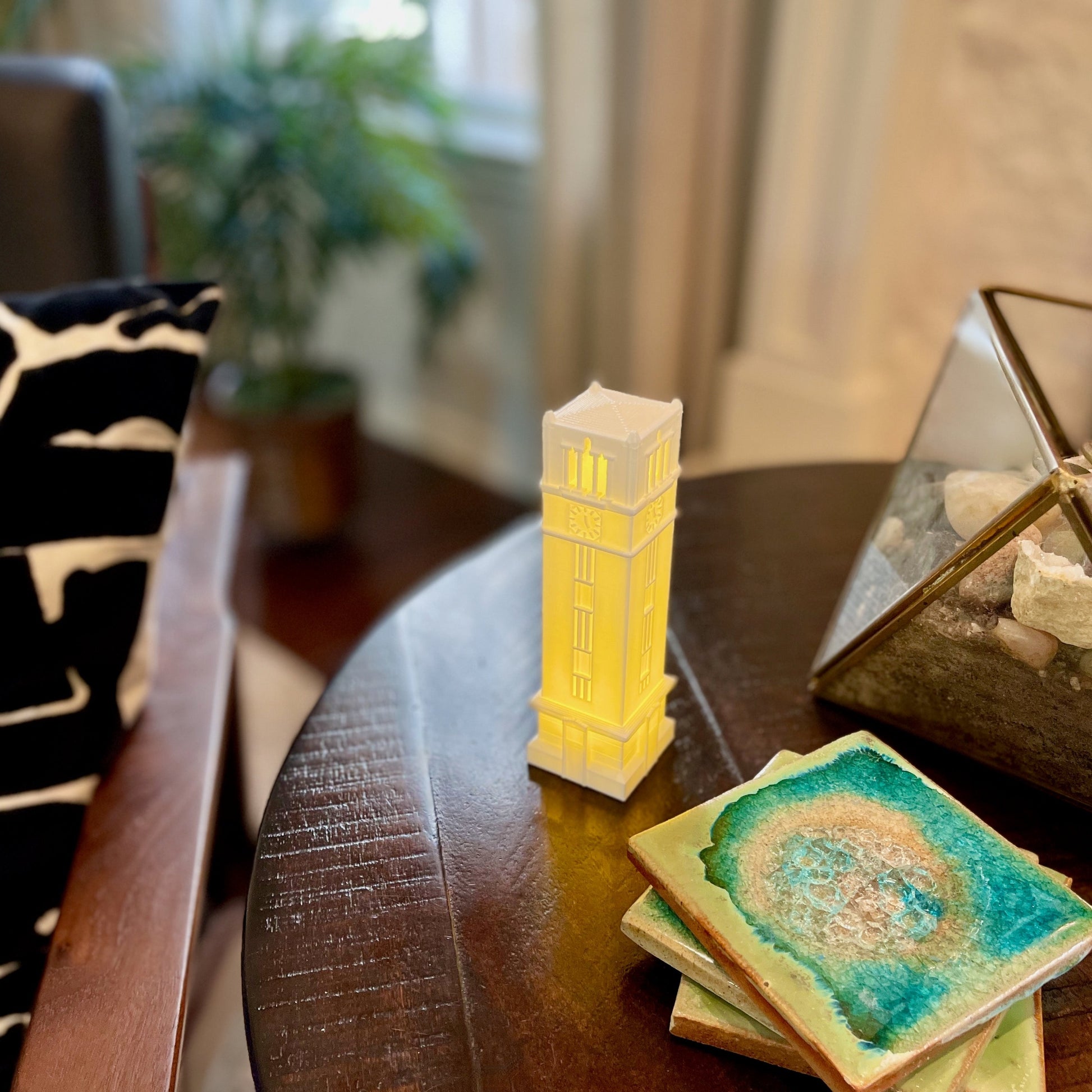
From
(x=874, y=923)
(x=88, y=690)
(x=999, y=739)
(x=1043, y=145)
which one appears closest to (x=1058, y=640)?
(x=999, y=739)

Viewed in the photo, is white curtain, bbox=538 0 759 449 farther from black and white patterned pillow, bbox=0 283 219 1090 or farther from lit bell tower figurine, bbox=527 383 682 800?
lit bell tower figurine, bbox=527 383 682 800

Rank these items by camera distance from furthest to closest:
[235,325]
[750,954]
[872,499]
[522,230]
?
1. [522,230]
2. [235,325]
3. [872,499]
4. [750,954]

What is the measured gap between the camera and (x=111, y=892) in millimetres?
723

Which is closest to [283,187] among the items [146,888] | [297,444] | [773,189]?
[297,444]

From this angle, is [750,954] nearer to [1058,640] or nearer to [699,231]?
[1058,640]

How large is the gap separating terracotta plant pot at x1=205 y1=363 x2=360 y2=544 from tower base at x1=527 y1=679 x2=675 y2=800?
1.49m

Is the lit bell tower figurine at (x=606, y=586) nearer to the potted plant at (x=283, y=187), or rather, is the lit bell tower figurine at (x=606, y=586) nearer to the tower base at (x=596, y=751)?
the tower base at (x=596, y=751)

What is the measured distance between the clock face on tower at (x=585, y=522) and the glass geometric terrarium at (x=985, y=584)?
214mm

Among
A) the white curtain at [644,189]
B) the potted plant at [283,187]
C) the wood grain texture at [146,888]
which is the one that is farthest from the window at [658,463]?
the potted plant at [283,187]

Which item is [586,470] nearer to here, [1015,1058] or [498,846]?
[498,846]

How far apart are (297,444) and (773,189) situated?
102cm

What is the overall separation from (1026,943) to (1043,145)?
1.32 metres

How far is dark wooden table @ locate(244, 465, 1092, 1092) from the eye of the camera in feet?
1.69

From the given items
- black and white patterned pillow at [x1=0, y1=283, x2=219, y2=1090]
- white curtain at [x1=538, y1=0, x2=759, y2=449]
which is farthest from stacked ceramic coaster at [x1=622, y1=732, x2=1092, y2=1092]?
white curtain at [x1=538, y1=0, x2=759, y2=449]
